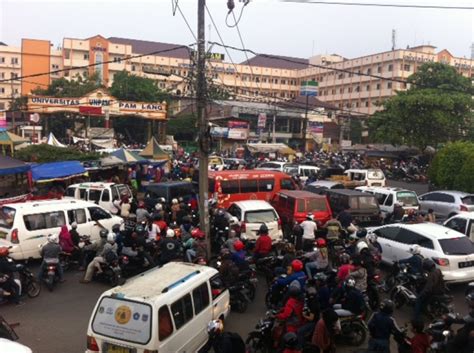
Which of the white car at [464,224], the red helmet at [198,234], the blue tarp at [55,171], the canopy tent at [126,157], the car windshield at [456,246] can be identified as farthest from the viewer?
the canopy tent at [126,157]

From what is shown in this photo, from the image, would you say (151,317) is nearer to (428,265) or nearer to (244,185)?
(428,265)

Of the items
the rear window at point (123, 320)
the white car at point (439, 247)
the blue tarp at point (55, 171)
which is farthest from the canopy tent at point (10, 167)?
the white car at point (439, 247)

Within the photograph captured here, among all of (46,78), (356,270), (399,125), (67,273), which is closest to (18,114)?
(46,78)

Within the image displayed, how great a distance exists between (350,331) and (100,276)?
6.28 meters

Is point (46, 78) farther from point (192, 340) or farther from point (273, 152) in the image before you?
point (192, 340)

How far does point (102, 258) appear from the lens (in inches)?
444

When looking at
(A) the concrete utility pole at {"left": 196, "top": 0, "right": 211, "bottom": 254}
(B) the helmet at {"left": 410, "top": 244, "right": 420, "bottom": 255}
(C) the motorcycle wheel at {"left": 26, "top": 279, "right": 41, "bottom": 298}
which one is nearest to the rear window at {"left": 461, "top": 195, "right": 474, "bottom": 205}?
(B) the helmet at {"left": 410, "top": 244, "right": 420, "bottom": 255}

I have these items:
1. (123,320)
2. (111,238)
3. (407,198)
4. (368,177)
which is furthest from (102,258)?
(368,177)

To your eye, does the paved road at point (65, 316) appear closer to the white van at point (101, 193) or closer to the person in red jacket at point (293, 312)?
the person in red jacket at point (293, 312)

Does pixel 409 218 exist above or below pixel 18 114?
below

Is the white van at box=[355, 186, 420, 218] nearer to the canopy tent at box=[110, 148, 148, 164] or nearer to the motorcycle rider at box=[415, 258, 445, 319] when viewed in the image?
the motorcycle rider at box=[415, 258, 445, 319]

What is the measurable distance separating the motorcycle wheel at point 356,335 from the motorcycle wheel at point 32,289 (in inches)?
271

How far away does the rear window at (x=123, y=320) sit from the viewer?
239 inches

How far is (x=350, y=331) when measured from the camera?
8.10 m
